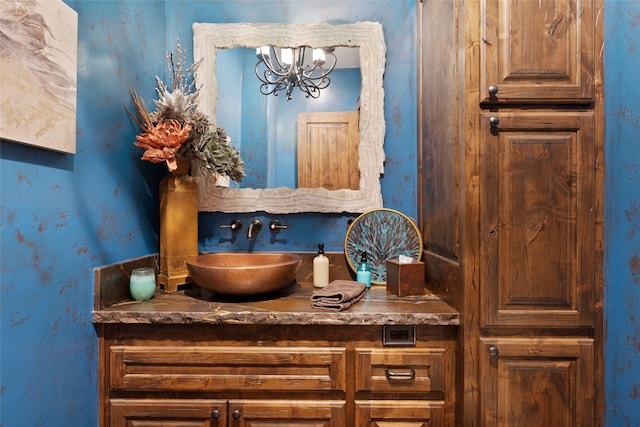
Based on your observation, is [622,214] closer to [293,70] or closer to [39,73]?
[293,70]

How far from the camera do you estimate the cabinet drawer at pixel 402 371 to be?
1201 millimetres

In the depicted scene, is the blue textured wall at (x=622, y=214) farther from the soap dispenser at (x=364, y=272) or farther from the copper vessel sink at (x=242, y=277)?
the copper vessel sink at (x=242, y=277)

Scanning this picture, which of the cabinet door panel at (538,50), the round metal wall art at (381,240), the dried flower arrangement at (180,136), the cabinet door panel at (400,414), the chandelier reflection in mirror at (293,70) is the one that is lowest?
the cabinet door panel at (400,414)

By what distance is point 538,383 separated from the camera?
3.77ft

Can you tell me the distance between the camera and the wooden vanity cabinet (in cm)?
120

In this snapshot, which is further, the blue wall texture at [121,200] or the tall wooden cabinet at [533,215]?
the tall wooden cabinet at [533,215]

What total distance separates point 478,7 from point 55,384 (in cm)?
179

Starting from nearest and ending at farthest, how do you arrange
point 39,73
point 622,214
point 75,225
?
point 39,73
point 75,225
point 622,214

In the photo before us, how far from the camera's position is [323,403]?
1208mm

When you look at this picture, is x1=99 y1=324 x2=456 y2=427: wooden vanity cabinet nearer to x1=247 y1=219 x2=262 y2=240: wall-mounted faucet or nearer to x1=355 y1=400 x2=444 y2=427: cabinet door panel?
x1=355 y1=400 x2=444 y2=427: cabinet door panel

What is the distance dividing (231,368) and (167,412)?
27cm

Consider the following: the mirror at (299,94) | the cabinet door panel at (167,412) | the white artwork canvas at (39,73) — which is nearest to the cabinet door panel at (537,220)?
the mirror at (299,94)

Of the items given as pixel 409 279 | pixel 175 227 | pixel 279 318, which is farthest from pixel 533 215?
pixel 175 227

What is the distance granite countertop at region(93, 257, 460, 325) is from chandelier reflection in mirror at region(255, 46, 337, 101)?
3.38ft
